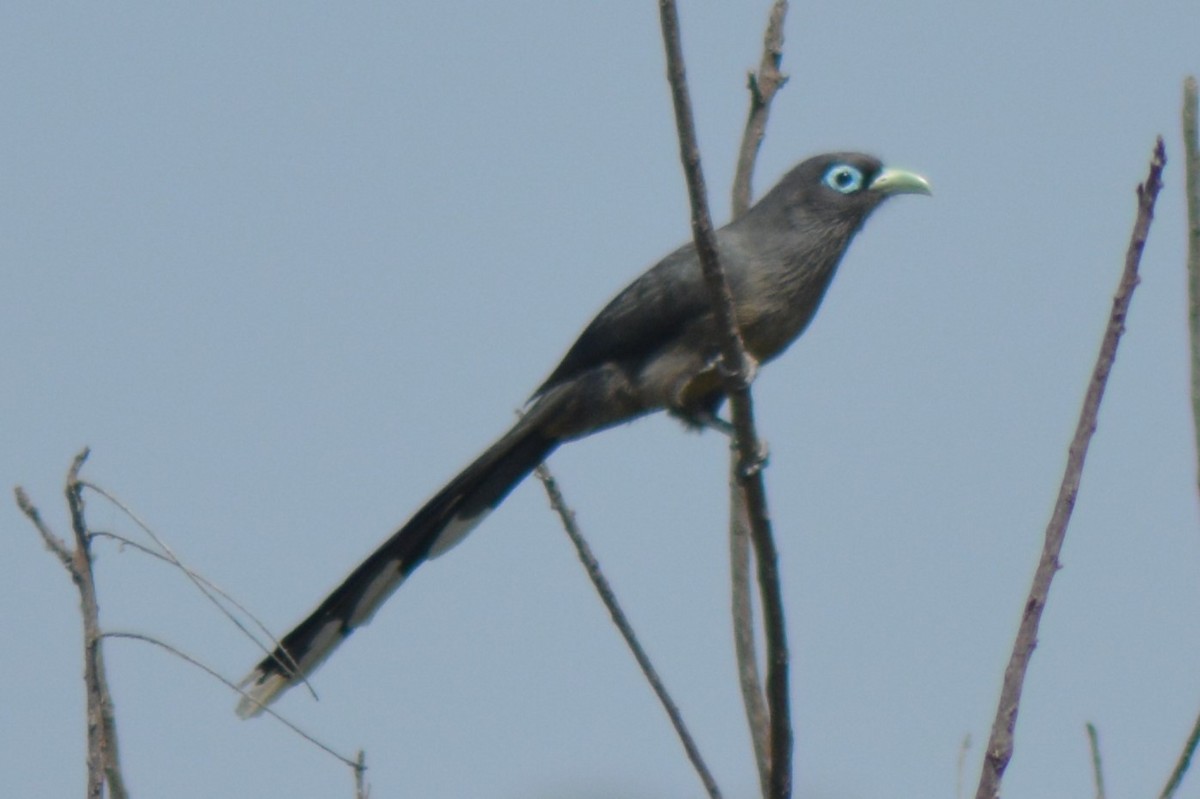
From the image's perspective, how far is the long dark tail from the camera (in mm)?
5723

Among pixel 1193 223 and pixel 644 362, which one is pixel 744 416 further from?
pixel 644 362

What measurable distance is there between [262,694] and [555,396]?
5.61ft

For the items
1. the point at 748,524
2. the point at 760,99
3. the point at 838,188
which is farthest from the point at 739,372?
the point at 838,188

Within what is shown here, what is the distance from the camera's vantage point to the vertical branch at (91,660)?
Answer: 9.32ft

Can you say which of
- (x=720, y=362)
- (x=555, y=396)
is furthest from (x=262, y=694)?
(x=720, y=362)

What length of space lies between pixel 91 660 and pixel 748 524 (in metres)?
2.00

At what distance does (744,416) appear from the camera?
4277mm

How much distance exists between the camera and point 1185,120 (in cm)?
349

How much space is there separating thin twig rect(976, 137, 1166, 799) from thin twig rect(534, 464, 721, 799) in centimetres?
91

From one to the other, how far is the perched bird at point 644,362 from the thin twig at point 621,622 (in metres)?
1.51

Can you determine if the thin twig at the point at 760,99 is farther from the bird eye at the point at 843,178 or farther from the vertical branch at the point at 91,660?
the vertical branch at the point at 91,660

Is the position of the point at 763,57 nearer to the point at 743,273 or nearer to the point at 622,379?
the point at 743,273

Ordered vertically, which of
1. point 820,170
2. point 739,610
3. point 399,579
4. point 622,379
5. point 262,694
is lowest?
point 739,610

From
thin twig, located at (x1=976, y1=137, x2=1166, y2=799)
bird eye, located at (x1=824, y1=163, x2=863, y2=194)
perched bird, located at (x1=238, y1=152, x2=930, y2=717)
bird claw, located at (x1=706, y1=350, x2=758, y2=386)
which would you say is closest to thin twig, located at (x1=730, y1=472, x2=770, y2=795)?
bird claw, located at (x1=706, y1=350, x2=758, y2=386)
